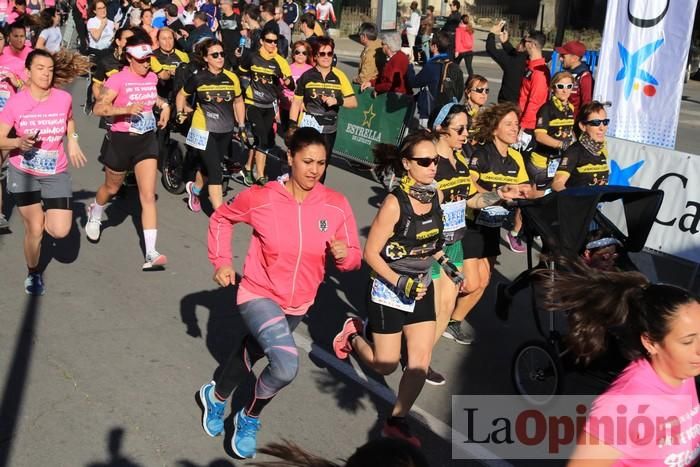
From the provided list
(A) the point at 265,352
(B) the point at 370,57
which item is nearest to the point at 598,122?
(A) the point at 265,352

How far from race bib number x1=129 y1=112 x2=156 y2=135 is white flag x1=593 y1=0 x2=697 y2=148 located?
15.8ft

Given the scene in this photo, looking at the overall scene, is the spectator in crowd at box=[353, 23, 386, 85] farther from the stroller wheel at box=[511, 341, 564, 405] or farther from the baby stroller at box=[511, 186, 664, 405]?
the stroller wheel at box=[511, 341, 564, 405]

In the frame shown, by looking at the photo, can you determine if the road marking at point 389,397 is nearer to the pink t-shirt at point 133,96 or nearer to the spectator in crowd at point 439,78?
the pink t-shirt at point 133,96

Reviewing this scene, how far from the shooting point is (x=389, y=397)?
19.6ft

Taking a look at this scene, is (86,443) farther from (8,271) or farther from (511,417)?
(8,271)

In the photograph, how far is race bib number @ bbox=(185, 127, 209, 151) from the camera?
375 inches

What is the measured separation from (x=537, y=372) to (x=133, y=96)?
461 centimetres

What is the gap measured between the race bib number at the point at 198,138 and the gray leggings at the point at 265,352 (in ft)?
15.4

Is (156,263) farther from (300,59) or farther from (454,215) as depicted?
(300,59)

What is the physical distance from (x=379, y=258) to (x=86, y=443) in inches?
79.0

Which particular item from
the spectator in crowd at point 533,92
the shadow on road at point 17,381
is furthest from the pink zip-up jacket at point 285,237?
the spectator in crowd at point 533,92

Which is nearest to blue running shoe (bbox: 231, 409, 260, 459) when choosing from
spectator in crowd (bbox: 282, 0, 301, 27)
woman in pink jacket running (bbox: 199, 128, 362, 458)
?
woman in pink jacket running (bbox: 199, 128, 362, 458)

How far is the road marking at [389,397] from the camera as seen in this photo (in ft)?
17.4

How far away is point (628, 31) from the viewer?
936 cm
